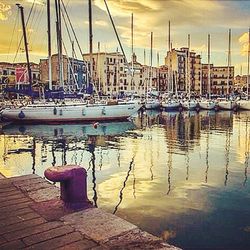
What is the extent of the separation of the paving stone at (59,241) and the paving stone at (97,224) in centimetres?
15

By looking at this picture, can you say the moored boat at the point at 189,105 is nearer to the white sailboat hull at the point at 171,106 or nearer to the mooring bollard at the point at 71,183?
the white sailboat hull at the point at 171,106

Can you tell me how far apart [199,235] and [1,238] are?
472cm

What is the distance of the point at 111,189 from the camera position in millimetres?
11664

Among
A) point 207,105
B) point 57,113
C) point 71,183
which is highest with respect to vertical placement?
point 71,183

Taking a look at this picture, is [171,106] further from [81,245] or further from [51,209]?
[81,245]

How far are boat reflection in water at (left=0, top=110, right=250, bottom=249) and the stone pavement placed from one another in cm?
283

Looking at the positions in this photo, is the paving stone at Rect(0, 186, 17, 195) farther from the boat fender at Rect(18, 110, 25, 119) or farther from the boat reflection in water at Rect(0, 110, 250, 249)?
the boat fender at Rect(18, 110, 25, 119)

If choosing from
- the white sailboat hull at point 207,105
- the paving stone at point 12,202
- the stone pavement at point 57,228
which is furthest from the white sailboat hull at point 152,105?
the paving stone at point 12,202

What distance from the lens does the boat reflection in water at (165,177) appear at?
830 centimetres

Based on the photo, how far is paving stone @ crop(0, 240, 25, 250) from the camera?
442 centimetres

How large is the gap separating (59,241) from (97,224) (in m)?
0.76

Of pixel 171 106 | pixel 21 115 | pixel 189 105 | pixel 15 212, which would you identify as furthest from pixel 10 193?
pixel 189 105

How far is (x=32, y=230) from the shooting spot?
493 cm

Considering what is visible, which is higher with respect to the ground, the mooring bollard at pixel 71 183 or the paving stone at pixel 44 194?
the mooring bollard at pixel 71 183
